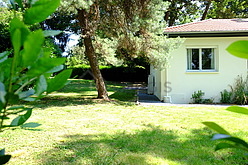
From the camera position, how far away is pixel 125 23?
984cm

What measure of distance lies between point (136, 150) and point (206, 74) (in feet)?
24.1

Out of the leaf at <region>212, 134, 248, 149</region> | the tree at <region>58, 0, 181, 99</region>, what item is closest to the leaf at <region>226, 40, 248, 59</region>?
the leaf at <region>212, 134, 248, 149</region>

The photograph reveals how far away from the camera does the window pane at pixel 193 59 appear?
1034 cm

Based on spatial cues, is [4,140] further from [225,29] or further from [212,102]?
[225,29]

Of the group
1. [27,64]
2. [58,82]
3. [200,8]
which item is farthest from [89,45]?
[200,8]

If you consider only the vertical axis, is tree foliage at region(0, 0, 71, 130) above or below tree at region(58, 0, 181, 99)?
below

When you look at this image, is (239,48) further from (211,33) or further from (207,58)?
(207,58)

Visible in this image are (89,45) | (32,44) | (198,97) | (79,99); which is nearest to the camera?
(32,44)

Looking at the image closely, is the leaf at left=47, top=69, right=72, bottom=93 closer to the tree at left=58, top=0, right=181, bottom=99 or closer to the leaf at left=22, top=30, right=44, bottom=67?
the leaf at left=22, top=30, right=44, bottom=67

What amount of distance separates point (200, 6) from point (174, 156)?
22.6 metres

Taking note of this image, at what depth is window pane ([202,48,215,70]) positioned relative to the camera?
407 inches

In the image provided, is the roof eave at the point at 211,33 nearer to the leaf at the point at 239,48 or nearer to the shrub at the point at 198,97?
the shrub at the point at 198,97

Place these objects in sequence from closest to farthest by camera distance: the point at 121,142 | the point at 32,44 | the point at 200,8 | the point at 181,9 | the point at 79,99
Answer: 1. the point at 32,44
2. the point at 121,142
3. the point at 79,99
4. the point at 181,9
5. the point at 200,8

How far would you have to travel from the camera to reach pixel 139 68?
24.7m
